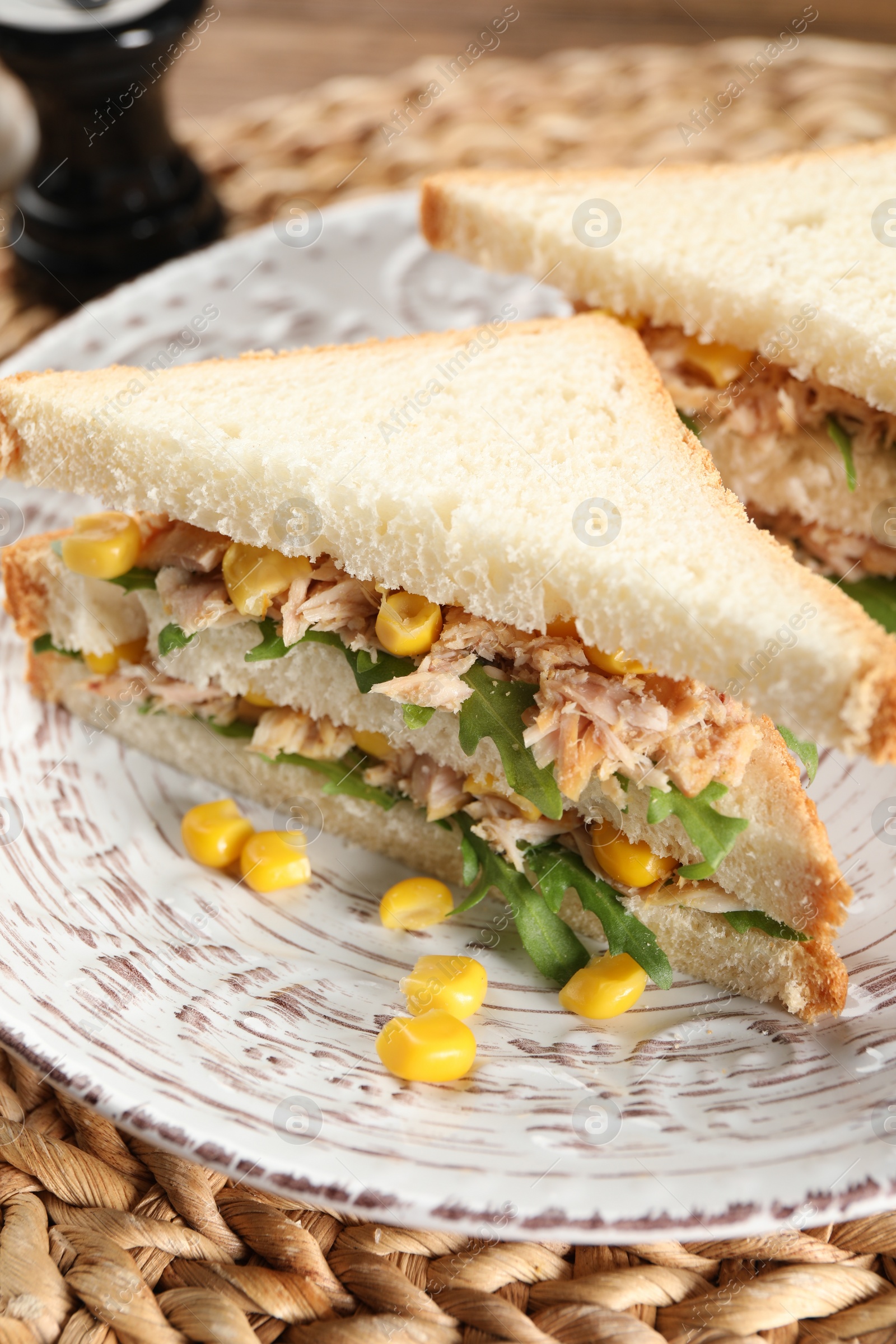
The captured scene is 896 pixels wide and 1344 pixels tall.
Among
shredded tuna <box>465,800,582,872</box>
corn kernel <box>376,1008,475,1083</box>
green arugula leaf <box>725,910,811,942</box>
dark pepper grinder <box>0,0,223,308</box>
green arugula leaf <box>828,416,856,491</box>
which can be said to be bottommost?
green arugula leaf <box>725,910,811,942</box>

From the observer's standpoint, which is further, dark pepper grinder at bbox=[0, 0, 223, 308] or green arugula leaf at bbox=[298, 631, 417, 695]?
dark pepper grinder at bbox=[0, 0, 223, 308]

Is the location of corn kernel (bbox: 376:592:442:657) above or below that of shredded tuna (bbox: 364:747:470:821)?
above

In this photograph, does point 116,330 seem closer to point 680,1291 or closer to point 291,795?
point 291,795

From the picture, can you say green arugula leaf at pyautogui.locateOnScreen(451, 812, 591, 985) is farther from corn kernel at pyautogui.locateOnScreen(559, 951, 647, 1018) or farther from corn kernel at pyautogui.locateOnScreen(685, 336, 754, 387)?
corn kernel at pyautogui.locateOnScreen(685, 336, 754, 387)

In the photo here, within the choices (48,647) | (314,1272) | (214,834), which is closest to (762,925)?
(314,1272)

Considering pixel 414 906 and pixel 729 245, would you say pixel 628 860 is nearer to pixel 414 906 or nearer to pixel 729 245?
pixel 414 906

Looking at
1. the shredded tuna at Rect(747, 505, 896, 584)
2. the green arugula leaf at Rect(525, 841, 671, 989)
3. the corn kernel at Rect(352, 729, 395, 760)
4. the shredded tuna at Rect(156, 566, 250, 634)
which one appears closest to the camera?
the green arugula leaf at Rect(525, 841, 671, 989)

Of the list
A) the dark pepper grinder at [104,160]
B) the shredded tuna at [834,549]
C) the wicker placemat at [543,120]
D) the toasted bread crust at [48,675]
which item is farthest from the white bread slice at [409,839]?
the wicker placemat at [543,120]

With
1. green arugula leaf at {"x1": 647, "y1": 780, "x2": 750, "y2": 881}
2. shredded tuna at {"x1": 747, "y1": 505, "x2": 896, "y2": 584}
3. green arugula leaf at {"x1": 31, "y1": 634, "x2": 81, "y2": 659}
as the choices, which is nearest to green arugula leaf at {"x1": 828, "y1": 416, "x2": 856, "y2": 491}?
shredded tuna at {"x1": 747, "y1": 505, "x2": 896, "y2": 584}

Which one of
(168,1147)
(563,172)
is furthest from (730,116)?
(168,1147)
